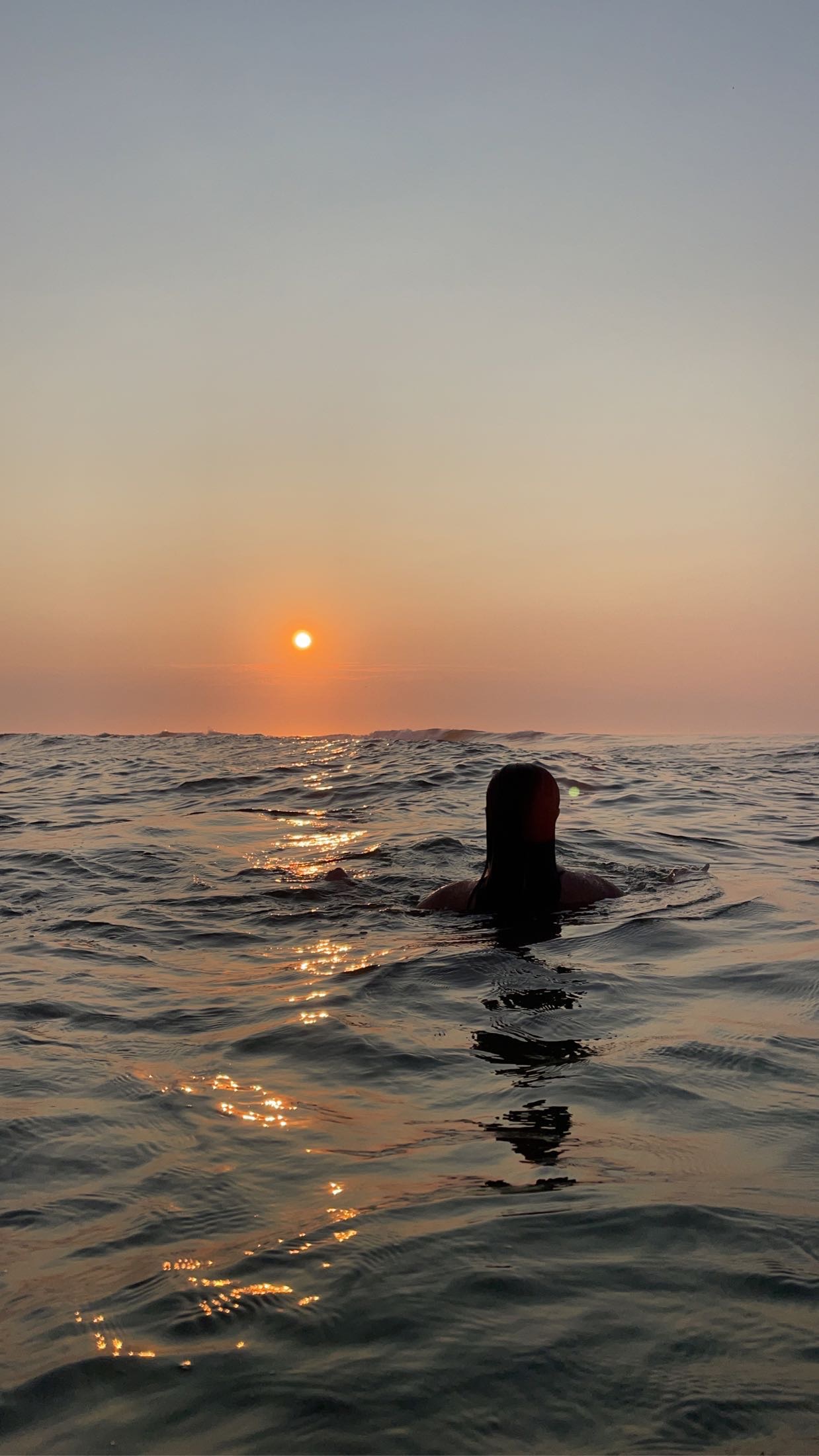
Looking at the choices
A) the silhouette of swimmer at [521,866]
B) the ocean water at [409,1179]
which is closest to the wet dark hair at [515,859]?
the silhouette of swimmer at [521,866]

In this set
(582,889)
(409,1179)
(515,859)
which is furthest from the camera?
(582,889)

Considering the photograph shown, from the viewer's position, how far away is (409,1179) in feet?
11.0

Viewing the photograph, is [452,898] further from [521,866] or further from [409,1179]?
[409,1179]

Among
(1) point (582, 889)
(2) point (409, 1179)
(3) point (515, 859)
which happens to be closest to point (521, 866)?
(3) point (515, 859)

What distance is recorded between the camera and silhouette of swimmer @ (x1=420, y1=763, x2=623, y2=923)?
291 inches

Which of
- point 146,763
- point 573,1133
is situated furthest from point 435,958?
point 146,763

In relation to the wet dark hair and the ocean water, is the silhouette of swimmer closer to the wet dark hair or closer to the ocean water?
the wet dark hair

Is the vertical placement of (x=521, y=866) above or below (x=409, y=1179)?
above

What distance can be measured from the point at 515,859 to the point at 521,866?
0.32 feet

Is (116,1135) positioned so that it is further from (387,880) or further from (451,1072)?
(387,880)

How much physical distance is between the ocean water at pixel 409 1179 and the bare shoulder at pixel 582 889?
191 mm

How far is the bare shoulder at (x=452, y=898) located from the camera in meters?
8.24

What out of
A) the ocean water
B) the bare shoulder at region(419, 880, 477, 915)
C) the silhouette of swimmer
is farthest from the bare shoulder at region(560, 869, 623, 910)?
the bare shoulder at region(419, 880, 477, 915)

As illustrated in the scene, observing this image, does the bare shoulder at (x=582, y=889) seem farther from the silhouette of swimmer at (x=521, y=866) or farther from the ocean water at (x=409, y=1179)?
the ocean water at (x=409, y=1179)
